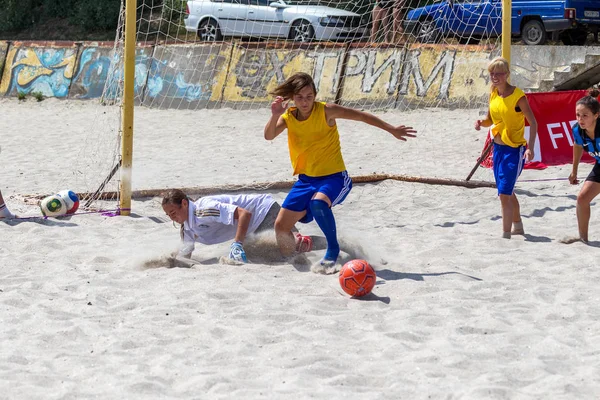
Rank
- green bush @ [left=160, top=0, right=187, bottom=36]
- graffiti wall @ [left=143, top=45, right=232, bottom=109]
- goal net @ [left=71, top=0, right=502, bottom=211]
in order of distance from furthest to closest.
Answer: graffiti wall @ [left=143, top=45, right=232, bottom=109], green bush @ [left=160, top=0, right=187, bottom=36], goal net @ [left=71, top=0, right=502, bottom=211]

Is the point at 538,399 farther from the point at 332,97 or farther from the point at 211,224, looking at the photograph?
the point at 332,97

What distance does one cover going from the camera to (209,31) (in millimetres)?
16844

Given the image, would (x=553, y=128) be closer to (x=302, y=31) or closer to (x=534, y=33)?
(x=534, y=33)

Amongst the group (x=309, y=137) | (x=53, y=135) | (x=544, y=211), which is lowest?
(x=53, y=135)

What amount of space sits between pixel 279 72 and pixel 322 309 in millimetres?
11143

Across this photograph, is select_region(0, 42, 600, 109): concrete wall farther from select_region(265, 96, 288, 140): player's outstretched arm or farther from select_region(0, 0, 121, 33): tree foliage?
select_region(265, 96, 288, 140): player's outstretched arm

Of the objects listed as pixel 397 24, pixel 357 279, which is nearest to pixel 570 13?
pixel 397 24

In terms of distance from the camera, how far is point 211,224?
6691 mm

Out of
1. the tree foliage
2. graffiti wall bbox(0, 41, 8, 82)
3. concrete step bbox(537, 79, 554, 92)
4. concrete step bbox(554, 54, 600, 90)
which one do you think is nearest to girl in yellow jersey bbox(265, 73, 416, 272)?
concrete step bbox(554, 54, 600, 90)

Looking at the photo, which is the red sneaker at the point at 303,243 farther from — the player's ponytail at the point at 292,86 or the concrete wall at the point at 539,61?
the concrete wall at the point at 539,61

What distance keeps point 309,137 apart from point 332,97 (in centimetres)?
930

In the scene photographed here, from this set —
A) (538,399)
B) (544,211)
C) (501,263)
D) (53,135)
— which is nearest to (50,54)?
(53,135)

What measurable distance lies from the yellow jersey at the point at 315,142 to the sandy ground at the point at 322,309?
2.39 feet

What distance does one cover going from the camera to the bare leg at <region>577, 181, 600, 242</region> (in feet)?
23.6
